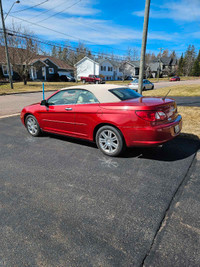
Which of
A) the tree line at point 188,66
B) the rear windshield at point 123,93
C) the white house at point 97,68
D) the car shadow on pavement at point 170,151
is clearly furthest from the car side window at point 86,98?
the tree line at point 188,66

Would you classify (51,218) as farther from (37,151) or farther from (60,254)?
(37,151)

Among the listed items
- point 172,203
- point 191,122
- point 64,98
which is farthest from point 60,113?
point 191,122

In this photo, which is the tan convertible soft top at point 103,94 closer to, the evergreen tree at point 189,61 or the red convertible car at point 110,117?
the red convertible car at point 110,117

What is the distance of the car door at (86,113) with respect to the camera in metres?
4.16

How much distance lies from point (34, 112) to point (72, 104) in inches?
59.6

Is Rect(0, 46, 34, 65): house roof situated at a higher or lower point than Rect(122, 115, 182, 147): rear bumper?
higher

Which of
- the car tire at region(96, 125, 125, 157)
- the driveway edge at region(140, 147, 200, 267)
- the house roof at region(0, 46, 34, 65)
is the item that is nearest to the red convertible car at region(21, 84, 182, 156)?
the car tire at region(96, 125, 125, 157)

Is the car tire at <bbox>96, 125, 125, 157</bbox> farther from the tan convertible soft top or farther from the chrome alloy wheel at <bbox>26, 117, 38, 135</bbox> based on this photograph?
the chrome alloy wheel at <bbox>26, 117, 38, 135</bbox>

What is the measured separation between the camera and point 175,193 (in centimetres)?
283

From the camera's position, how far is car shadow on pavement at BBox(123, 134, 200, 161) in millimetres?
4066

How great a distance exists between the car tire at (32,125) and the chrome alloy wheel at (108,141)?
2342mm

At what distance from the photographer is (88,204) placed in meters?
2.63

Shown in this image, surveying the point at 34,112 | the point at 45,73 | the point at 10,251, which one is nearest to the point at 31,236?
the point at 10,251

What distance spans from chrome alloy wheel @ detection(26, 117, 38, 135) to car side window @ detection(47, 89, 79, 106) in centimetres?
89
